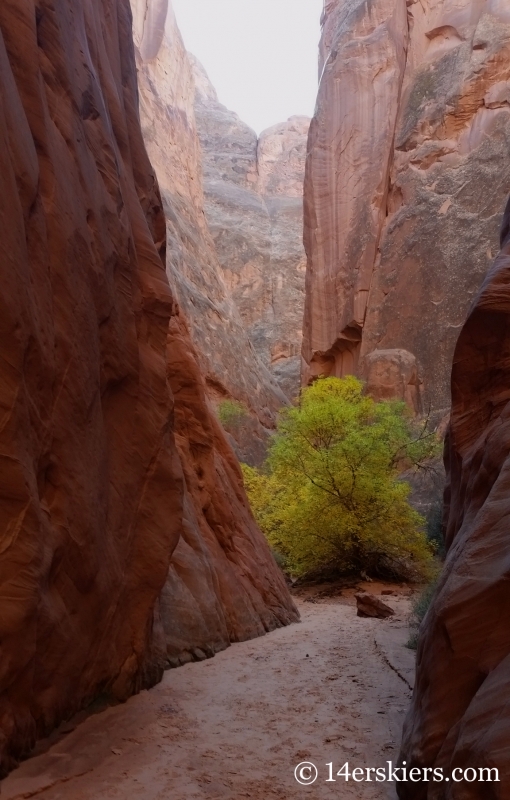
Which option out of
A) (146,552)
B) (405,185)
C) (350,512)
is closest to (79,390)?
(146,552)

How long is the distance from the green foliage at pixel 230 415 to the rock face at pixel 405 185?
171 inches

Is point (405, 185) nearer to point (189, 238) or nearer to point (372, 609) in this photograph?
point (189, 238)

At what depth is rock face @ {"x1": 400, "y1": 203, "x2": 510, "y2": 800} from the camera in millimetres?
3264

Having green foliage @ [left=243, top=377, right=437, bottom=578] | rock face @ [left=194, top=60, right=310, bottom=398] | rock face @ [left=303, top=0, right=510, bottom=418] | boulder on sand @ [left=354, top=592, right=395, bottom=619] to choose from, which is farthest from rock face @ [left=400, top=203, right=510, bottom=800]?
rock face @ [left=194, top=60, right=310, bottom=398]

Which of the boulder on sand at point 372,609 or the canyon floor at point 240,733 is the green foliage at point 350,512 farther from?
the canyon floor at point 240,733

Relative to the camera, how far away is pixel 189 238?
4081 centimetres

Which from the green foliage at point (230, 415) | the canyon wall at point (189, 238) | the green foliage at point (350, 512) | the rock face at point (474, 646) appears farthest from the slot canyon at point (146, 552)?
the canyon wall at point (189, 238)

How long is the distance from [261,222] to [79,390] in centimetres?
6380

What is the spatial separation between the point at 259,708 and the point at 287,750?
1304 millimetres

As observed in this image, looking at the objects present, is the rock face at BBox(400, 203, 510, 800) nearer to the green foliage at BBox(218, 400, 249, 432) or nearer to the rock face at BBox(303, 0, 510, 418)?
the rock face at BBox(303, 0, 510, 418)

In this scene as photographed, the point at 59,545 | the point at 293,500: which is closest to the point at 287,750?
the point at 59,545

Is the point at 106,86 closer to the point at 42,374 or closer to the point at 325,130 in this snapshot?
the point at 42,374

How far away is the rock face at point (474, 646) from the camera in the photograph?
3.26m

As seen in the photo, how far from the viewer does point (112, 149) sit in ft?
22.4
